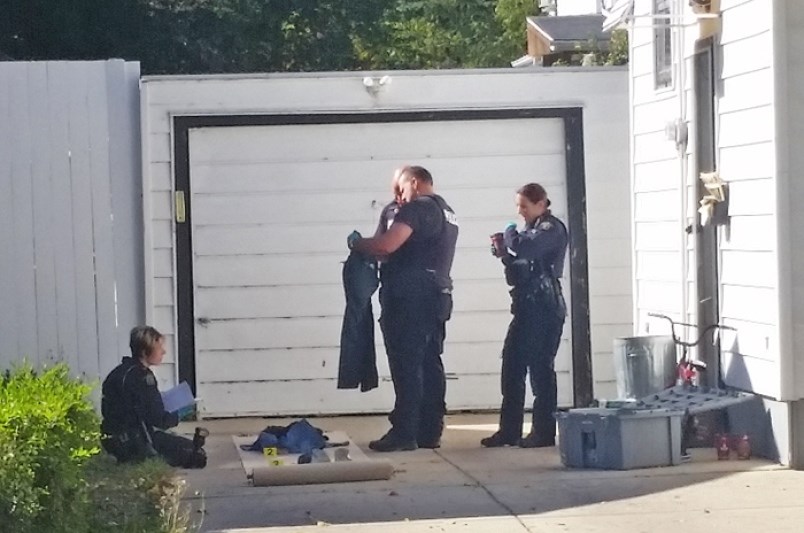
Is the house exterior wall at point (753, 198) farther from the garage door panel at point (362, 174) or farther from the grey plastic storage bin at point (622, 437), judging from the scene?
the garage door panel at point (362, 174)

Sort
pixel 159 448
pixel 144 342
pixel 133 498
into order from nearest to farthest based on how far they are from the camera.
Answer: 1. pixel 133 498
2. pixel 144 342
3. pixel 159 448

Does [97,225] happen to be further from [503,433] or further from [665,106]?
[665,106]

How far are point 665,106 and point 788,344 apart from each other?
2529 mm

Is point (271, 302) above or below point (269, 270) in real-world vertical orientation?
below

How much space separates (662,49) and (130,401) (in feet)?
14.8

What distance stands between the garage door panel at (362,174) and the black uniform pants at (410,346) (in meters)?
1.68

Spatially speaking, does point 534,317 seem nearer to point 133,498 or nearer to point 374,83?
point 374,83

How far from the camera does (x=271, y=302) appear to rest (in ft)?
A: 39.4

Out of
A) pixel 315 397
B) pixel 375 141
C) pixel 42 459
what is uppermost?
pixel 375 141

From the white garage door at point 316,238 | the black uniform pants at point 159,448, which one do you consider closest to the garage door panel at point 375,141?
the white garage door at point 316,238

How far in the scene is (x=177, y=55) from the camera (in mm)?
21906

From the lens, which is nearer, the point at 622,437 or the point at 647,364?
the point at 622,437

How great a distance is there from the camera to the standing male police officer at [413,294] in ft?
34.0

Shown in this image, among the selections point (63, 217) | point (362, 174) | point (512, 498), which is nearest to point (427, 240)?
point (362, 174)
